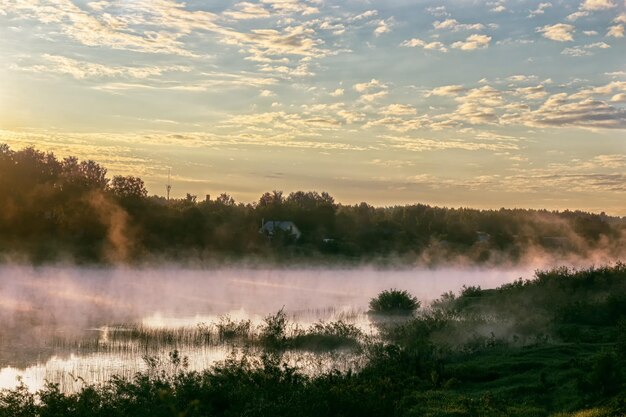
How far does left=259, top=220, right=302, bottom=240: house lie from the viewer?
111 metres

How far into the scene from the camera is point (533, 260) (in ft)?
405

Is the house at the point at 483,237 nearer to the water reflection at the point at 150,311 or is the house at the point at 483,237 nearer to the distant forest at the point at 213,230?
the distant forest at the point at 213,230

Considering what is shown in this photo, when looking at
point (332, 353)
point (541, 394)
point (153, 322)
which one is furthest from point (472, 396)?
point (153, 322)

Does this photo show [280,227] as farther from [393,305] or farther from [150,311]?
[150,311]

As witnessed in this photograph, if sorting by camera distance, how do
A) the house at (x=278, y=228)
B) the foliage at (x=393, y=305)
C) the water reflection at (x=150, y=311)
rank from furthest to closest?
the house at (x=278, y=228), the foliage at (x=393, y=305), the water reflection at (x=150, y=311)

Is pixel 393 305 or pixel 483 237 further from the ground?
pixel 483 237

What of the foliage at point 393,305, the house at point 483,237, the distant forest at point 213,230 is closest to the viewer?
the foliage at point 393,305

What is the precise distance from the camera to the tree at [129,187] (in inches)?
3981

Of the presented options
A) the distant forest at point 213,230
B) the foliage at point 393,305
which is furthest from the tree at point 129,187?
the foliage at point 393,305

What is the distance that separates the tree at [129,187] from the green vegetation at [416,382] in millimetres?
65151

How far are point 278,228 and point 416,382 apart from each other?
→ 84.3 metres

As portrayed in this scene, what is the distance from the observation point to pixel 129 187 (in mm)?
104938

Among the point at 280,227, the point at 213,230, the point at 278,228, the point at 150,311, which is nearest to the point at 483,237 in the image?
the point at 280,227

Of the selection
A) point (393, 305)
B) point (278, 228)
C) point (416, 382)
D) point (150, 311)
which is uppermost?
point (278, 228)
